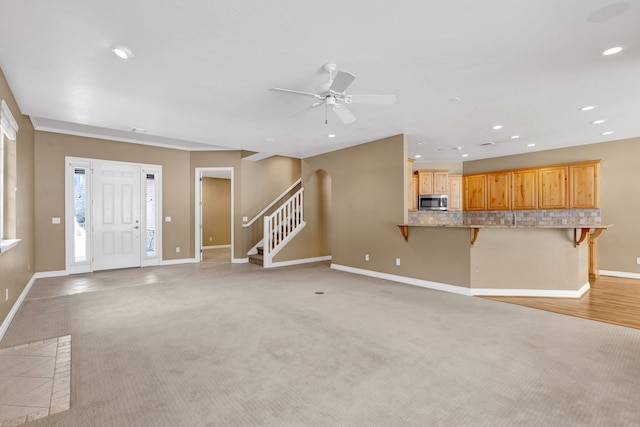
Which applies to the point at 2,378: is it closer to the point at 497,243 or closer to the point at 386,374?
the point at 386,374

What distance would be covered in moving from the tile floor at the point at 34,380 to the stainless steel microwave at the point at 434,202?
25.1 feet

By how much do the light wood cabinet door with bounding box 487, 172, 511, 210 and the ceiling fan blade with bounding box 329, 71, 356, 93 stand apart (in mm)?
6351

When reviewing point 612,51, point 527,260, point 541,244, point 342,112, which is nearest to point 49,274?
point 342,112

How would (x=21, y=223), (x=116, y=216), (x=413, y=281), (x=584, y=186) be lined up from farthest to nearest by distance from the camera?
(x=116, y=216) → (x=584, y=186) → (x=413, y=281) → (x=21, y=223)

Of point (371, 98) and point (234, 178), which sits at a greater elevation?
point (371, 98)

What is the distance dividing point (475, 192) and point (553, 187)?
169cm

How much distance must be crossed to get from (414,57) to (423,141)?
351cm

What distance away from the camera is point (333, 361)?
8.50ft

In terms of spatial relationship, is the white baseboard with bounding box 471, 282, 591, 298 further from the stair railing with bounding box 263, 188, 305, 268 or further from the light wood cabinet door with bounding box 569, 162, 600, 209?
the stair railing with bounding box 263, 188, 305, 268

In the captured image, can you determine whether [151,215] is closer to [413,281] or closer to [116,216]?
[116,216]

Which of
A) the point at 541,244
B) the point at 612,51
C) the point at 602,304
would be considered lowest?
the point at 602,304

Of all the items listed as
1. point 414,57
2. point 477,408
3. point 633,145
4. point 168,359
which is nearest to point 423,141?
point 414,57

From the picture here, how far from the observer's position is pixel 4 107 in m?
3.17

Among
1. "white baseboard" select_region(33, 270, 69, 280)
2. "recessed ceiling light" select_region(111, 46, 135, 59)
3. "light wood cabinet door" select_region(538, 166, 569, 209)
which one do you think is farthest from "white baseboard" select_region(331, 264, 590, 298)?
"white baseboard" select_region(33, 270, 69, 280)
